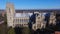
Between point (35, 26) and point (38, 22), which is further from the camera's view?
point (38, 22)

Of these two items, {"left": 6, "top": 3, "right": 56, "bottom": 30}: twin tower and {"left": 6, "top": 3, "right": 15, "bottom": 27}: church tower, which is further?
{"left": 6, "top": 3, "right": 15, "bottom": 27}: church tower

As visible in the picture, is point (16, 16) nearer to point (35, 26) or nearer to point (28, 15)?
point (28, 15)

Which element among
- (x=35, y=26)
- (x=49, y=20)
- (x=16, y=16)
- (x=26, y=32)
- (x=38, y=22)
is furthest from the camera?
(x=16, y=16)

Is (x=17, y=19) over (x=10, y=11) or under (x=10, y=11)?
under

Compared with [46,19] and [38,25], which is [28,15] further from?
[38,25]

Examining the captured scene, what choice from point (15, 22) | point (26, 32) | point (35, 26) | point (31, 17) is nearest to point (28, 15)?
point (31, 17)

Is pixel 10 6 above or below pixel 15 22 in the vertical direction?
above

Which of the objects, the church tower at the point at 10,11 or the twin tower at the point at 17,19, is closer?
the twin tower at the point at 17,19

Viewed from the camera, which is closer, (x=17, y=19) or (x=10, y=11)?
(x=10, y=11)

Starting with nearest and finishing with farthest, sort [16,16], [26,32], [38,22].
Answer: [26,32], [38,22], [16,16]
